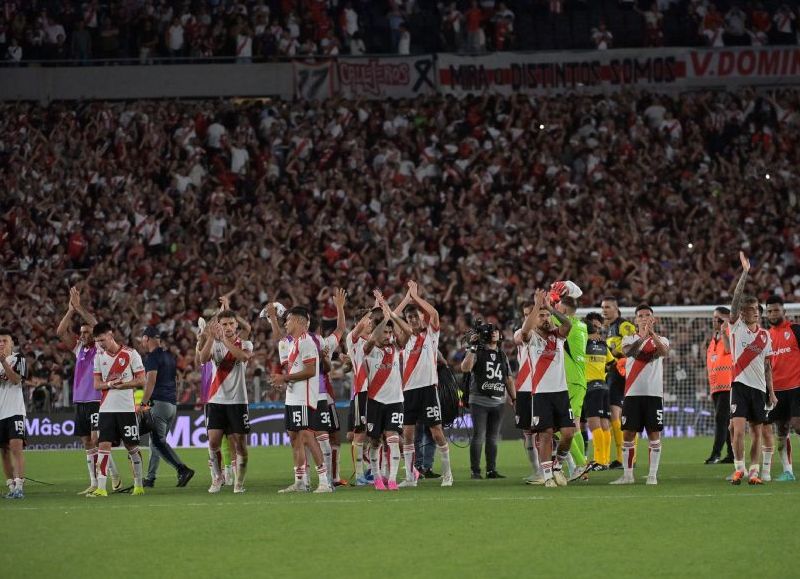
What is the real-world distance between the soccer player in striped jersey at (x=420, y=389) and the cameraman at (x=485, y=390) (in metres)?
Answer: 1.44

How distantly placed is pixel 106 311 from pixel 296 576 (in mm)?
21689

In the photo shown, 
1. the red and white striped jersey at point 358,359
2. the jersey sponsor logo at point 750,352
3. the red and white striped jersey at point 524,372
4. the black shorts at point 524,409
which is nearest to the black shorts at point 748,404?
the jersey sponsor logo at point 750,352

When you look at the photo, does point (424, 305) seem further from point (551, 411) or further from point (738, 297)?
point (738, 297)

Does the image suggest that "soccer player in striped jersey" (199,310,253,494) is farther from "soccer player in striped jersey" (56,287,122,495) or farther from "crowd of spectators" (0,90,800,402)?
"crowd of spectators" (0,90,800,402)

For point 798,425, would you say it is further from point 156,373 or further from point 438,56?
point 438,56

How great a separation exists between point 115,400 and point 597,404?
7224 mm

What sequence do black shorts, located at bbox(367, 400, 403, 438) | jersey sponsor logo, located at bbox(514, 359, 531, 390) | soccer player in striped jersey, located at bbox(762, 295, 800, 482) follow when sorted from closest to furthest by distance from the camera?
black shorts, located at bbox(367, 400, 403, 438)
jersey sponsor logo, located at bbox(514, 359, 531, 390)
soccer player in striped jersey, located at bbox(762, 295, 800, 482)

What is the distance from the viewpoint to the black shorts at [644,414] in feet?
53.9

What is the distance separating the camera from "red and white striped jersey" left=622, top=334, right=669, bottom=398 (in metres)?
16.5

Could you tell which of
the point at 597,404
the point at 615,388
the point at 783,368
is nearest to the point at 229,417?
the point at 597,404

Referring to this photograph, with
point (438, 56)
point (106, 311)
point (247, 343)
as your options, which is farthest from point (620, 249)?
point (247, 343)

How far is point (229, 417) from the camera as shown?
663 inches

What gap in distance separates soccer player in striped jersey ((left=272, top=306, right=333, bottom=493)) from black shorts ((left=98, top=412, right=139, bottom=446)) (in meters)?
2.02

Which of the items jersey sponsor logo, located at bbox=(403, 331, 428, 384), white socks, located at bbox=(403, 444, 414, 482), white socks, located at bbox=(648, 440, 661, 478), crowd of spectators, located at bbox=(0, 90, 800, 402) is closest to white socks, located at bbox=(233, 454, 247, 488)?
white socks, located at bbox=(403, 444, 414, 482)
